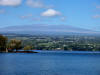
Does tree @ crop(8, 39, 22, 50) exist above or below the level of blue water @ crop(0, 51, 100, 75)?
above

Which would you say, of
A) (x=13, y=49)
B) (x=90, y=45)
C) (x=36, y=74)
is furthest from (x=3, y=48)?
(x=36, y=74)

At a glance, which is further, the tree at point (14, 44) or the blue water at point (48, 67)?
Answer: the tree at point (14, 44)

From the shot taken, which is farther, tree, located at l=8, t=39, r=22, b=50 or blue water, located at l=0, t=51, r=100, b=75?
tree, located at l=8, t=39, r=22, b=50

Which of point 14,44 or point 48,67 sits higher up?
point 14,44

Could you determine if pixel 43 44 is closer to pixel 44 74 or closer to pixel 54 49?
pixel 54 49

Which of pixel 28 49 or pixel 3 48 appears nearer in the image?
pixel 3 48

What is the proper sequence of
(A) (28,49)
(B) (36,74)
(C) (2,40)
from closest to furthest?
(B) (36,74) → (C) (2,40) → (A) (28,49)

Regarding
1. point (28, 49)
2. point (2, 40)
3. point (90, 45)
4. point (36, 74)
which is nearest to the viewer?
point (36, 74)

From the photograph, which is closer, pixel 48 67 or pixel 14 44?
pixel 48 67

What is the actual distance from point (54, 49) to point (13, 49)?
1428cm

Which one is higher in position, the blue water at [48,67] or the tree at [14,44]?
the tree at [14,44]

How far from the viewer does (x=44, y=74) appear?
15.0 meters

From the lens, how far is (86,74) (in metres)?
15.3

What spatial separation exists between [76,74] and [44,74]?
6.76ft
